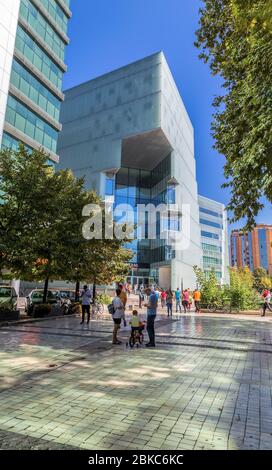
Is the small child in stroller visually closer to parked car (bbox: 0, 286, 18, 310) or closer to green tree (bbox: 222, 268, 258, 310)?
parked car (bbox: 0, 286, 18, 310)

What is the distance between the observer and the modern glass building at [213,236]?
96.5m

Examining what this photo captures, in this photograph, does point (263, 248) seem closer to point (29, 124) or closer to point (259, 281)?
point (259, 281)

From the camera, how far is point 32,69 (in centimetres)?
3173

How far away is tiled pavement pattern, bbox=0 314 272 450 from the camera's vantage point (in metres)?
3.79

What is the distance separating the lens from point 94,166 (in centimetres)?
5266

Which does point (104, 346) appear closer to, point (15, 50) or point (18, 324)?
point (18, 324)

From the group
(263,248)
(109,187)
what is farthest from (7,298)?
(263,248)

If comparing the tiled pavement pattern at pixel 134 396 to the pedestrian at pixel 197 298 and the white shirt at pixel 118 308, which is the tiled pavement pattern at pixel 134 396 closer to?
the white shirt at pixel 118 308

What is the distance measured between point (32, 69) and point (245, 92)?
96.5ft

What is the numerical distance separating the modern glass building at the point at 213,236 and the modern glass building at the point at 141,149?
120 ft

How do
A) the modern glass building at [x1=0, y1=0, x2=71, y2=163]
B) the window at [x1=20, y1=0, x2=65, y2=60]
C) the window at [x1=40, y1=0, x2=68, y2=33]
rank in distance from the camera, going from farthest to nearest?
the window at [x1=40, y1=0, x2=68, y2=33] → the window at [x1=20, y1=0, x2=65, y2=60] → the modern glass building at [x1=0, y1=0, x2=71, y2=163]

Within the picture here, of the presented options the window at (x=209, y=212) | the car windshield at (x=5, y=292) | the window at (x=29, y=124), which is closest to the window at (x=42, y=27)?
the window at (x=29, y=124)

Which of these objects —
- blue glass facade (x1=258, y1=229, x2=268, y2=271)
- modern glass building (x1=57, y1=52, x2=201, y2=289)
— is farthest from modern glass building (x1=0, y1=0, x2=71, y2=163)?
blue glass facade (x1=258, y1=229, x2=268, y2=271)

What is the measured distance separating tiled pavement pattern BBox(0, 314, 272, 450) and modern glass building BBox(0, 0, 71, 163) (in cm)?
2432
